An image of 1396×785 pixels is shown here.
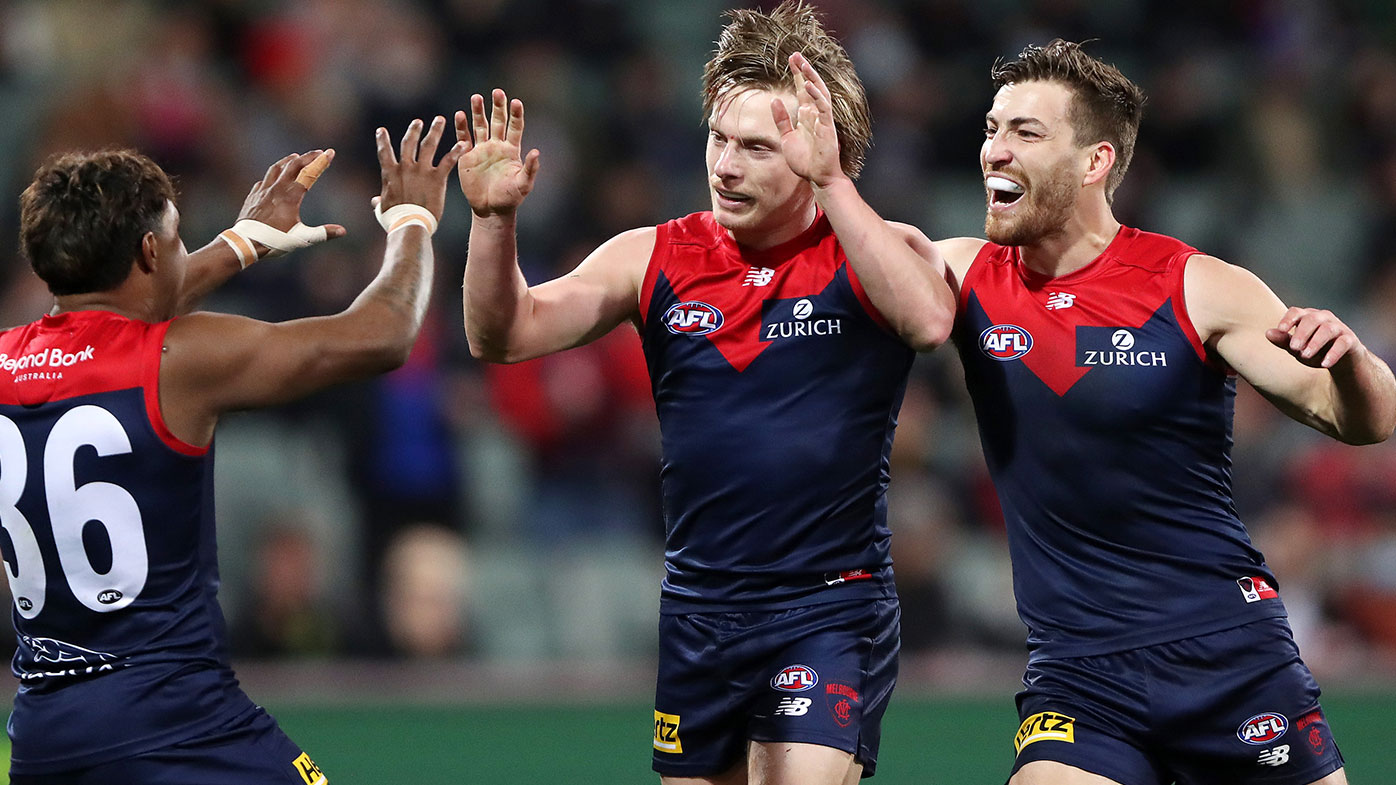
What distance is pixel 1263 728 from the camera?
4504 millimetres

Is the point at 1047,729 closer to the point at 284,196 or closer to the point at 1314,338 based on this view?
the point at 1314,338

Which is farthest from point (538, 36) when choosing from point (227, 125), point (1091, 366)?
point (1091, 366)

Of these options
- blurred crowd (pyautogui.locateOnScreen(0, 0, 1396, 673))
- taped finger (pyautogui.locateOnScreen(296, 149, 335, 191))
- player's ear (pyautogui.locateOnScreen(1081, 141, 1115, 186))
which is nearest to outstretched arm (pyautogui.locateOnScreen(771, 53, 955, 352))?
player's ear (pyautogui.locateOnScreen(1081, 141, 1115, 186))

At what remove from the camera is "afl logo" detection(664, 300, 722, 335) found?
4871 millimetres

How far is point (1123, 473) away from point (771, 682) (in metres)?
1.14

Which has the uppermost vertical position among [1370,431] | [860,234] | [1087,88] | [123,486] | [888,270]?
[1087,88]

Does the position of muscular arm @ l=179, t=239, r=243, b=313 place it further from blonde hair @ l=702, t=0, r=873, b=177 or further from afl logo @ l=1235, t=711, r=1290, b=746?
afl logo @ l=1235, t=711, r=1290, b=746

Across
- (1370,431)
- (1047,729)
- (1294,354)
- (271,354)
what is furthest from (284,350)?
(1370,431)

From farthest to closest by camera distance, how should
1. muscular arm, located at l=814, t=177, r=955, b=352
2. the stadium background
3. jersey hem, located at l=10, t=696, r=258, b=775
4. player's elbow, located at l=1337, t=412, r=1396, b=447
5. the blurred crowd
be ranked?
the blurred crowd < the stadium background < muscular arm, located at l=814, t=177, r=955, b=352 < player's elbow, located at l=1337, t=412, r=1396, b=447 < jersey hem, located at l=10, t=696, r=258, b=775

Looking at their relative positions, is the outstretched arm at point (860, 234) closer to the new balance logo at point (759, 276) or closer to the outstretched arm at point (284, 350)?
the new balance logo at point (759, 276)

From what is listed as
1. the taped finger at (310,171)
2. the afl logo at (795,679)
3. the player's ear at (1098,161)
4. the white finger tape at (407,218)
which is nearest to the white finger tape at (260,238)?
the taped finger at (310,171)

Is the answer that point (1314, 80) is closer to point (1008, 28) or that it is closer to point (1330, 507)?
point (1008, 28)

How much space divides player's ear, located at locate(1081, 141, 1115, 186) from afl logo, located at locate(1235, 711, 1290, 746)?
1.59 meters

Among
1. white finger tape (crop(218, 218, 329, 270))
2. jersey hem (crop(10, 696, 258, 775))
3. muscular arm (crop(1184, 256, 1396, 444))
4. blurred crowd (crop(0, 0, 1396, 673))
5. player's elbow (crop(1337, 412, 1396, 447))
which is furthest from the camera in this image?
blurred crowd (crop(0, 0, 1396, 673))
